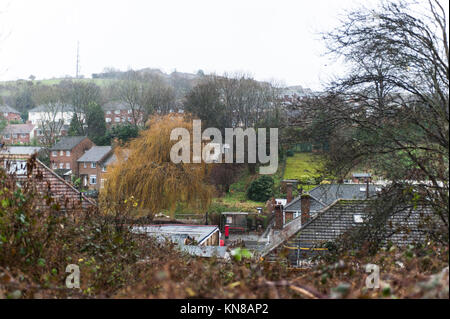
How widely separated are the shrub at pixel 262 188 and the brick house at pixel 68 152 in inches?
811

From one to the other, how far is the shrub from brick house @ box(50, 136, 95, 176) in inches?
A: 811

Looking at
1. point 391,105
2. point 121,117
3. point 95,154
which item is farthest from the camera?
point 121,117

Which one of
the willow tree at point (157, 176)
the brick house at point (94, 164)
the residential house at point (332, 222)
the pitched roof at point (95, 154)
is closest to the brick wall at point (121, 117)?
the pitched roof at point (95, 154)

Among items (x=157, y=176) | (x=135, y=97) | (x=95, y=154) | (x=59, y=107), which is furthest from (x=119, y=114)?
(x=157, y=176)

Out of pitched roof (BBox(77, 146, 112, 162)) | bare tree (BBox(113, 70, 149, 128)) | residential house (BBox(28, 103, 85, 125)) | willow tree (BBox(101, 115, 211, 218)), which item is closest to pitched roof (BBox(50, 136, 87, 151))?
pitched roof (BBox(77, 146, 112, 162))

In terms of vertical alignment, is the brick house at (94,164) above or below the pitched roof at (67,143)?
below

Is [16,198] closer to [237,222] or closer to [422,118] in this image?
[422,118]

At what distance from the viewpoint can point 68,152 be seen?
137 feet

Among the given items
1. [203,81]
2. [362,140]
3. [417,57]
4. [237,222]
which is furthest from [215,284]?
[203,81]

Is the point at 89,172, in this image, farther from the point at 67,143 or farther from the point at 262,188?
the point at 262,188

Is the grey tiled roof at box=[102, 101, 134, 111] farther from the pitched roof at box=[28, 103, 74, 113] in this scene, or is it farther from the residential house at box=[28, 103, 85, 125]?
the pitched roof at box=[28, 103, 74, 113]

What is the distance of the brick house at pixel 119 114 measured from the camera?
47781 mm

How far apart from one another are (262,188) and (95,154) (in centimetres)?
1937

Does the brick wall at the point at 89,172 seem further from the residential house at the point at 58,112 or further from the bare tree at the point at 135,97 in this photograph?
the residential house at the point at 58,112
